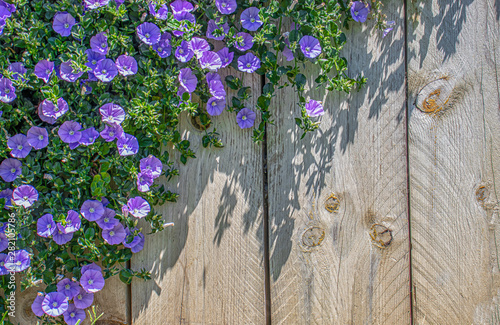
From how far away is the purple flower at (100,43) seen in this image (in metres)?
1.18

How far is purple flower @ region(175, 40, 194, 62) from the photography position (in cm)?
123

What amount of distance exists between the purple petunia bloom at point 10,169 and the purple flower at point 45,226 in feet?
0.48

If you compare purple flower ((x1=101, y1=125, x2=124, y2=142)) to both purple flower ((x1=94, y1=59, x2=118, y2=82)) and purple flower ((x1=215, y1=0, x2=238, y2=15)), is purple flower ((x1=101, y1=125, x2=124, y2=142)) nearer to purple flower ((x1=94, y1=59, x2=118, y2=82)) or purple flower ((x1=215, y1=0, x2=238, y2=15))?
purple flower ((x1=94, y1=59, x2=118, y2=82))

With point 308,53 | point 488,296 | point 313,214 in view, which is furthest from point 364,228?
point 308,53

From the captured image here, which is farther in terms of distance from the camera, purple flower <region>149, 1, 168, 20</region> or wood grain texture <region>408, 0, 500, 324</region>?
wood grain texture <region>408, 0, 500, 324</region>

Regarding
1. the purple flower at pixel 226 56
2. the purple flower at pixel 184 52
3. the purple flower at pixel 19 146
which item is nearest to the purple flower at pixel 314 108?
the purple flower at pixel 226 56

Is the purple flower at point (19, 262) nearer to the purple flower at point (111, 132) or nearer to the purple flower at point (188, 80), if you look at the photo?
the purple flower at point (111, 132)

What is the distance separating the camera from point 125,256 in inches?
51.0

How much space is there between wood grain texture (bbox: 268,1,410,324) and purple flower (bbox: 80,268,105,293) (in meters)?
0.55

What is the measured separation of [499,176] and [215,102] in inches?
37.9

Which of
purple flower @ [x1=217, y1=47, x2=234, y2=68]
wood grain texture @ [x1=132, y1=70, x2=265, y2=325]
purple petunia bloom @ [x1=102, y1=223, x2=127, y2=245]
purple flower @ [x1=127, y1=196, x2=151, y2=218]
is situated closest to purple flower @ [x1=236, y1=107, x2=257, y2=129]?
wood grain texture @ [x1=132, y1=70, x2=265, y2=325]

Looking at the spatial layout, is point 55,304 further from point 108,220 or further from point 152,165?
point 152,165

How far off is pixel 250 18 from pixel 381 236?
0.82 m

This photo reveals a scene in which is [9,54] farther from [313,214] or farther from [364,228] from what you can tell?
[364,228]
